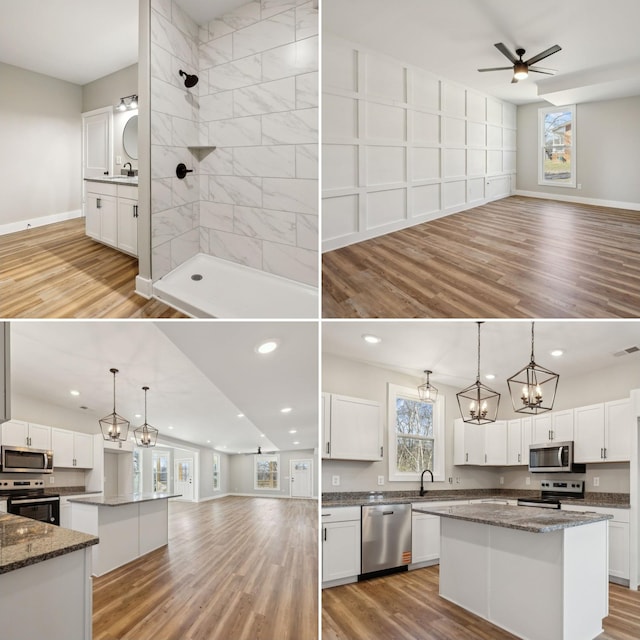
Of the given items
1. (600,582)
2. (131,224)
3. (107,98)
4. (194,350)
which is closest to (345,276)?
(194,350)

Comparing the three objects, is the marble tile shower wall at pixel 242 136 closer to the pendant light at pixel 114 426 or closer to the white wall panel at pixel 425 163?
the pendant light at pixel 114 426

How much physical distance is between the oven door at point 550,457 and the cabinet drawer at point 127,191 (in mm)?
5137

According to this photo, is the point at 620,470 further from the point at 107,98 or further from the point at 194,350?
the point at 107,98

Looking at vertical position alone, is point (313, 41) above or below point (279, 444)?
above

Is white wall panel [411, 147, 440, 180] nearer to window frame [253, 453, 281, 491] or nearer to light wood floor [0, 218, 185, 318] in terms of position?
light wood floor [0, 218, 185, 318]

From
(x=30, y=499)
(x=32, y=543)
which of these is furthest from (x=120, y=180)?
(x=32, y=543)

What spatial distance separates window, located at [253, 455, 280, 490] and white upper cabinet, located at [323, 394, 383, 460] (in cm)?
261

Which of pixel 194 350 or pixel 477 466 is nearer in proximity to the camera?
pixel 194 350

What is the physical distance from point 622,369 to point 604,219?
3.55 m

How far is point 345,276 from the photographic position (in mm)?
4023

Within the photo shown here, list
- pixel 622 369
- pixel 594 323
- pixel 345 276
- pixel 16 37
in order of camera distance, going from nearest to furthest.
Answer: pixel 594 323 → pixel 345 276 → pixel 622 369 → pixel 16 37

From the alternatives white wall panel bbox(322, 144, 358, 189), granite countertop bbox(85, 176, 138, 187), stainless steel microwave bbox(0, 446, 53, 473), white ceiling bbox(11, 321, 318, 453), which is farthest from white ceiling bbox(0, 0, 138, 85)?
stainless steel microwave bbox(0, 446, 53, 473)

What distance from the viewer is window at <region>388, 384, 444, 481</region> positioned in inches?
184

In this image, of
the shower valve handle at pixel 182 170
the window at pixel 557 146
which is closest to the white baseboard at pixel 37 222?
the shower valve handle at pixel 182 170
